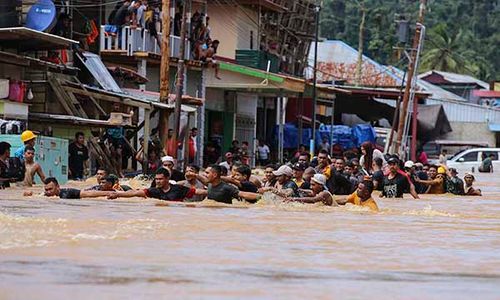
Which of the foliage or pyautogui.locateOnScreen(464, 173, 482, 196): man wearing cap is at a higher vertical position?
the foliage

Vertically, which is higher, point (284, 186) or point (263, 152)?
point (284, 186)

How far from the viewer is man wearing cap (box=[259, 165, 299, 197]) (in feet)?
62.1

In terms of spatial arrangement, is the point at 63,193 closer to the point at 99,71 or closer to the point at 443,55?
the point at 99,71

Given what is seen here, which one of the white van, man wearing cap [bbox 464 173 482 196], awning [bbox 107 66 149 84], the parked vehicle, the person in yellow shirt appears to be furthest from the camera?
the parked vehicle

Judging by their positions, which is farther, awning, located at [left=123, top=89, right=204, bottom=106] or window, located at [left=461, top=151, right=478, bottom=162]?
window, located at [left=461, top=151, right=478, bottom=162]

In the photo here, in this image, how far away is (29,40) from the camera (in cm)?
Answer: 2688

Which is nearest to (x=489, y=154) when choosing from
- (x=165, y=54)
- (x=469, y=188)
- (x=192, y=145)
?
(x=192, y=145)

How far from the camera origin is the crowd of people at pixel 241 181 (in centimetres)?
1803

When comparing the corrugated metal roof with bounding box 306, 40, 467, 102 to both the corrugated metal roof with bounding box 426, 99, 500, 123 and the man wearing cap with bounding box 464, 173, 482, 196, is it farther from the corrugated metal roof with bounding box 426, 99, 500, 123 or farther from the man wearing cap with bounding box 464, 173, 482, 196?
the man wearing cap with bounding box 464, 173, 482, 196

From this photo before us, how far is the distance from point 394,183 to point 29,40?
9169 mm

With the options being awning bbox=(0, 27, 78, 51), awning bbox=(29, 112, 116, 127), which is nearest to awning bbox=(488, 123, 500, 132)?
awning bbox=(0, 27, 78, 51)

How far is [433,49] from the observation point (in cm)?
8638

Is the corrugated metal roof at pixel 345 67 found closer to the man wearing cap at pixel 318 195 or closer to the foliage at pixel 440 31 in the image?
the foliage at pixel 440 31

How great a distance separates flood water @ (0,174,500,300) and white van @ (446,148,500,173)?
88.6ft
